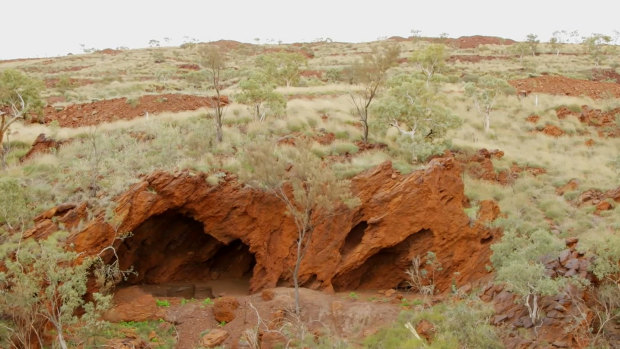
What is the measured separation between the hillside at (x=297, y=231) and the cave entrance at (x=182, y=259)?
59 millimetres

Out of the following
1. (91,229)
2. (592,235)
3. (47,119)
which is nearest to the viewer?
(91,229)

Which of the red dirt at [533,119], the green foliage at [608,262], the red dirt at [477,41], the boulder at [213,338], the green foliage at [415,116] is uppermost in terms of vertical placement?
the red dirt at [477,41]

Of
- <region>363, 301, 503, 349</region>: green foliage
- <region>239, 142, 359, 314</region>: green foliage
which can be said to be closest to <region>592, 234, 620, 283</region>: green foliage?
<region>363, 301, 503, 349</region>: green foliage

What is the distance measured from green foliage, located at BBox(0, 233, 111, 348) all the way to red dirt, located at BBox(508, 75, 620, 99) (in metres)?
27.1

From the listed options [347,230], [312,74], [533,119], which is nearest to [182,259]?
[347,230]

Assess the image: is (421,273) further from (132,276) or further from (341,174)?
(132,276)

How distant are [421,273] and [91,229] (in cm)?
814

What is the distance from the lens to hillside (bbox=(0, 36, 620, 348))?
9.21m

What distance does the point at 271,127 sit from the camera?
16500 mm

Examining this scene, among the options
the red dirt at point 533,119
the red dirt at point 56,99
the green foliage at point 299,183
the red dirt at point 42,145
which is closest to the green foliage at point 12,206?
the red dirt at point 42,145

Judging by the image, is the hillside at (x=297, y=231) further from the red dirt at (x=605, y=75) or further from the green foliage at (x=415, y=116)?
the red dirt at (x=605, y=75)

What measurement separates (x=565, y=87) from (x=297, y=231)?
2392cm

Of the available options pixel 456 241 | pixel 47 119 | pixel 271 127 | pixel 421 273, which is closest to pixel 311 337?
pixel 421 273

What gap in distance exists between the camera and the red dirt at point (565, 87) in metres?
27.4
